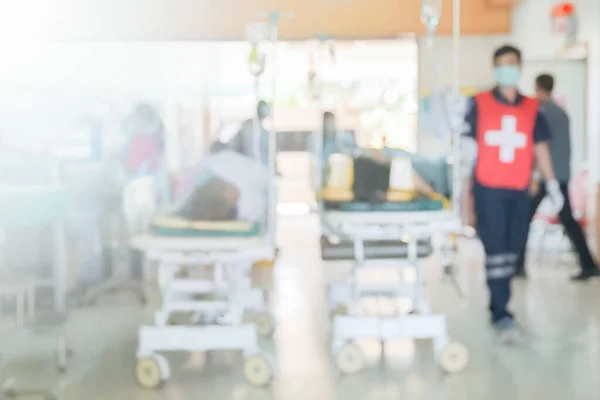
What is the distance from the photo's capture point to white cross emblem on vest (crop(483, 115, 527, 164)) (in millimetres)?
3131

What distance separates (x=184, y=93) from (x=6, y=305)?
3874 millimetres

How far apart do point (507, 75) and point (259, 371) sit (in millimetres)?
1691

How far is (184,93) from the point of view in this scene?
7215 millimetres

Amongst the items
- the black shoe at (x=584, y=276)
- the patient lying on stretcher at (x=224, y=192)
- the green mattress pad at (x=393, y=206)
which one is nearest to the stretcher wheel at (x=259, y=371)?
the patient lying on stretcher at (x=224, y=192)

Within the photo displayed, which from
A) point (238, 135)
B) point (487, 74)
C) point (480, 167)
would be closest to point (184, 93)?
point (487, 74)

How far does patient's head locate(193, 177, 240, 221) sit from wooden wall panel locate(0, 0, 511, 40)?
4776mm

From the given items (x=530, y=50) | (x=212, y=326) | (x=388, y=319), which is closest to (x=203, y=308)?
(x=212, y=326)

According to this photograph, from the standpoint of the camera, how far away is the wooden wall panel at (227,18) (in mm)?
7086

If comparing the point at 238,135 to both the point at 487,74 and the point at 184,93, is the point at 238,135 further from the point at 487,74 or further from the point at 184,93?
the point at 487,74

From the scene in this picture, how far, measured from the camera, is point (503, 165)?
3137 millimetres

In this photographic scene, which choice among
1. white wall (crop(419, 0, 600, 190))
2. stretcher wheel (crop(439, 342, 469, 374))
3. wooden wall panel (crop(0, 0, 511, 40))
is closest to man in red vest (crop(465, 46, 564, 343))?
stretcher wheel (crop(439, 342, 469, 374))

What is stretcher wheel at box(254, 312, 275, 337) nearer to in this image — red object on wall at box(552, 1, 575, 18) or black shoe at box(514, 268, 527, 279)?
black shoe at box(514, 268, 527, 279)

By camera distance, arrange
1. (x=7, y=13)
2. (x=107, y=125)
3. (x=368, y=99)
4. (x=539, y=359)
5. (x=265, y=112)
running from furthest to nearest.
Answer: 1. (x=368, y=99)
2. (x=107, y=125)
3. (x=7, y=13)
4. (x=265, y=112)
5. (x=539, y=359)

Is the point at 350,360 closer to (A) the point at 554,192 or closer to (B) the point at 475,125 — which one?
(B) the point at 475,125
